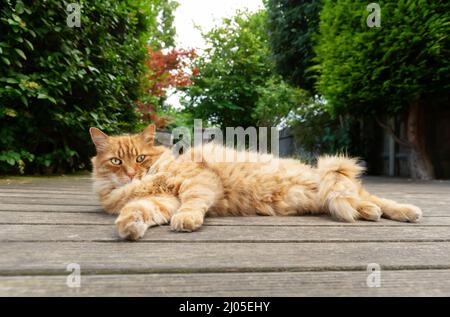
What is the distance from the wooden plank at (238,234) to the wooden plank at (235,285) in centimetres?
34

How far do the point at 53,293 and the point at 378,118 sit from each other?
598cm

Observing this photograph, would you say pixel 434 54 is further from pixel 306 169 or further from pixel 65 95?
pixel 65 95

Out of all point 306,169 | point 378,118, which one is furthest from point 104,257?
point 378,118

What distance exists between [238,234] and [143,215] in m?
0.40

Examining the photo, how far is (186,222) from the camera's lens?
4.44 ft

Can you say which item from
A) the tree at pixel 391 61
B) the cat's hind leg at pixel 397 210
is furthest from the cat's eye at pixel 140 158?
the tree at pixel 391 61

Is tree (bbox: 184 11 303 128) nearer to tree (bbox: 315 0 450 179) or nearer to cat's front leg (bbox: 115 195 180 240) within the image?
tree (bbox: 315 0 450 179)

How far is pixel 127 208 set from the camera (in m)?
1.37

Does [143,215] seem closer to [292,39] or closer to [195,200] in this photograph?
[195,200]

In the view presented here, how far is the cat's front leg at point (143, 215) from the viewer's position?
1.22 m

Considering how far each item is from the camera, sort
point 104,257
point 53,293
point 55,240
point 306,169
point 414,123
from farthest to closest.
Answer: point 414,123
point 306,169
point 55,240
point 104,257
point 53,293

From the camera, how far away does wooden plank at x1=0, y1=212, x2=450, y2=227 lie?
153 cm

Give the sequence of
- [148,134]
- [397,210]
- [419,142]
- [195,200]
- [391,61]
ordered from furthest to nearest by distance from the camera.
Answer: [419,142] → [391,61] → [148,134] → [397,210] → [195,200]

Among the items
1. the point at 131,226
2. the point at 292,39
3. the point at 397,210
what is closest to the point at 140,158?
the point at 131,226
